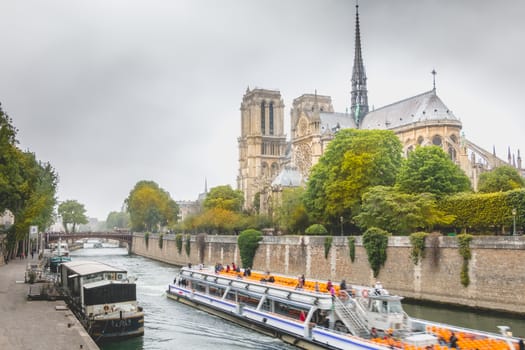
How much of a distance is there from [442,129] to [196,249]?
116 feet

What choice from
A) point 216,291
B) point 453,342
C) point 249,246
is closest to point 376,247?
point 216,291

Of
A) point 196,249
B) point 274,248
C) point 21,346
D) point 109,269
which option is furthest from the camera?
point 196,249

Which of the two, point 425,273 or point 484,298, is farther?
point 425,273

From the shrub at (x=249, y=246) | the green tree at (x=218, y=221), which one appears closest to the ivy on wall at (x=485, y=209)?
the shrub at (x=249, y=246)

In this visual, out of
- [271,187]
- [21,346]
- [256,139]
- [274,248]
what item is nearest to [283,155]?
[256,139]

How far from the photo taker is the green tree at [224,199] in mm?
88188

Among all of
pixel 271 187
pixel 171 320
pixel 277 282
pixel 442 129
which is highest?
pixel 442 129

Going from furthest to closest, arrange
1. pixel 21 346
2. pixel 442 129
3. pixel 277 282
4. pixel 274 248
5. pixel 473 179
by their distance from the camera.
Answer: pixel 442 129 < pixel 473 179 < pixel 274 248 < pixel 277 282 < pixel 21 346

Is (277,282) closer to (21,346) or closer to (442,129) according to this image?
(21,346)

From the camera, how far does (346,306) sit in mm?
23703

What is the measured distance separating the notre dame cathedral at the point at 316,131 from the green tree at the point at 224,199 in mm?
3185

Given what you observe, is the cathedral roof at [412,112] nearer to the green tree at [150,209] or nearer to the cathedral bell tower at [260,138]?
the cathedral bell tower at [260,138]

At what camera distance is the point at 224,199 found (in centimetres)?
9131

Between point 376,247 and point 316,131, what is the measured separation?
54231 mm
